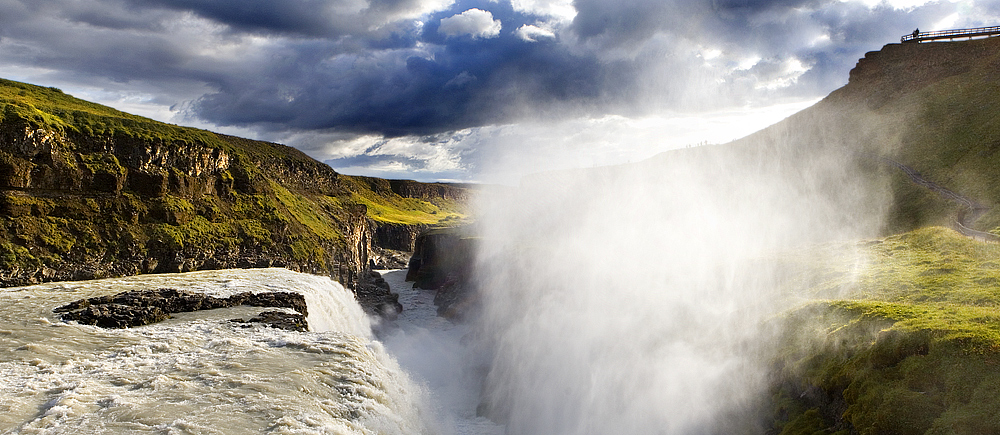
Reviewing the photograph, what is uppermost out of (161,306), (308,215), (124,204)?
(124,204)

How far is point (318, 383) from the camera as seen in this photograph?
61.7ft

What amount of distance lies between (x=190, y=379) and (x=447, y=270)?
68574 millimetres

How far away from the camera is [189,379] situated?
17797 mm

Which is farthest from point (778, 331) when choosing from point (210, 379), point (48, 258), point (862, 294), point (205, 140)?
point (205, 140)

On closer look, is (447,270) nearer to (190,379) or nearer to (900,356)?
(190,379)

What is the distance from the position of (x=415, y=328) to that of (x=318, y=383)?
4349 centimetres

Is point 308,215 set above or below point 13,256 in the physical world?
above

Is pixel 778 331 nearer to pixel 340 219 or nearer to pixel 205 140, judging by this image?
pixel 205 140

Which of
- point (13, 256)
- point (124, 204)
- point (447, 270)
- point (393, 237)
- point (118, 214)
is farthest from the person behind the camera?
point (393, 237)

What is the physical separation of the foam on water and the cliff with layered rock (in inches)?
261

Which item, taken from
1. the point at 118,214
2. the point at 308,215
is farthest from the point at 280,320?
the point at 308,215

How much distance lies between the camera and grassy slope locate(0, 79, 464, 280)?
33094mm

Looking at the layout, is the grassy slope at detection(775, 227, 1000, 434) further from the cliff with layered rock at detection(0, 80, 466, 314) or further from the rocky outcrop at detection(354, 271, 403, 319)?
the rocky outcrop at detection(354, 271, 403, 319)

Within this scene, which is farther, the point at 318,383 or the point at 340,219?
the point at 340,219
